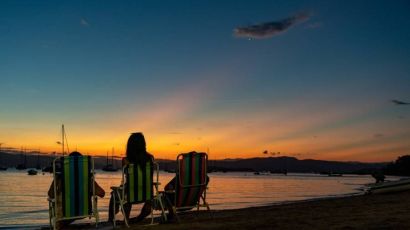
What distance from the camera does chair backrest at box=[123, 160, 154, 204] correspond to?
28.4 feet

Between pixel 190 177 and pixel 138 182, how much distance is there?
1.20m

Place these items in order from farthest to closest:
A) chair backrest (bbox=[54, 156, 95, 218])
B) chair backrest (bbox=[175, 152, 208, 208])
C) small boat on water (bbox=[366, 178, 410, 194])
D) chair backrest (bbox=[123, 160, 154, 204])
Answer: small boat on water (bbox=[366, 178, 410, 194]), chair backrest (bbox=[175, 152, 208, 208]), chair backrest (bbox=[123, 160, 154, 204]), chair backrest (bbox=[54, 156, 95, 218])

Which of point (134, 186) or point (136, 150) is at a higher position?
point (136, 150)

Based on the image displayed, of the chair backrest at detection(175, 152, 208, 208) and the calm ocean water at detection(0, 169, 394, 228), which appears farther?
the calm ocean water at detection(0, 169, 394, 228)

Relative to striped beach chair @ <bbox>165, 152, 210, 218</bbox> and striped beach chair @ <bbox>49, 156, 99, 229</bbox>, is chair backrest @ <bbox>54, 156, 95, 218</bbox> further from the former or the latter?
striped beach chair @ <bbox>165, 152, 210, 218</bbox>

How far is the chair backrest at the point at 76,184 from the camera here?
7.95m

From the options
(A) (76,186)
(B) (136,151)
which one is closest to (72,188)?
(A) (76,186)

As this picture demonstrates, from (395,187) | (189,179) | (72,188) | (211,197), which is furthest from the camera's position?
(211,197)

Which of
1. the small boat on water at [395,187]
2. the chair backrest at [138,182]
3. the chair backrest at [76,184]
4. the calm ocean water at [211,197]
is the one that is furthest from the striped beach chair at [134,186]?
the small boat on water at [395,187]

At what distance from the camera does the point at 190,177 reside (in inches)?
373

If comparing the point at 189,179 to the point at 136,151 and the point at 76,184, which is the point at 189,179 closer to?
the point at 136,151

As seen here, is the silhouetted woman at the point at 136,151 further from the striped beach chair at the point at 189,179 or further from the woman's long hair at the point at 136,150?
the striped beach chair at the point at 189,179

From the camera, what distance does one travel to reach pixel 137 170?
28.6ft

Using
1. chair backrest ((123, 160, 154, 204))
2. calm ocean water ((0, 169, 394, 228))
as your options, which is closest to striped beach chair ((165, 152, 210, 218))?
chair backrest ((123, 160, 154, 204))
